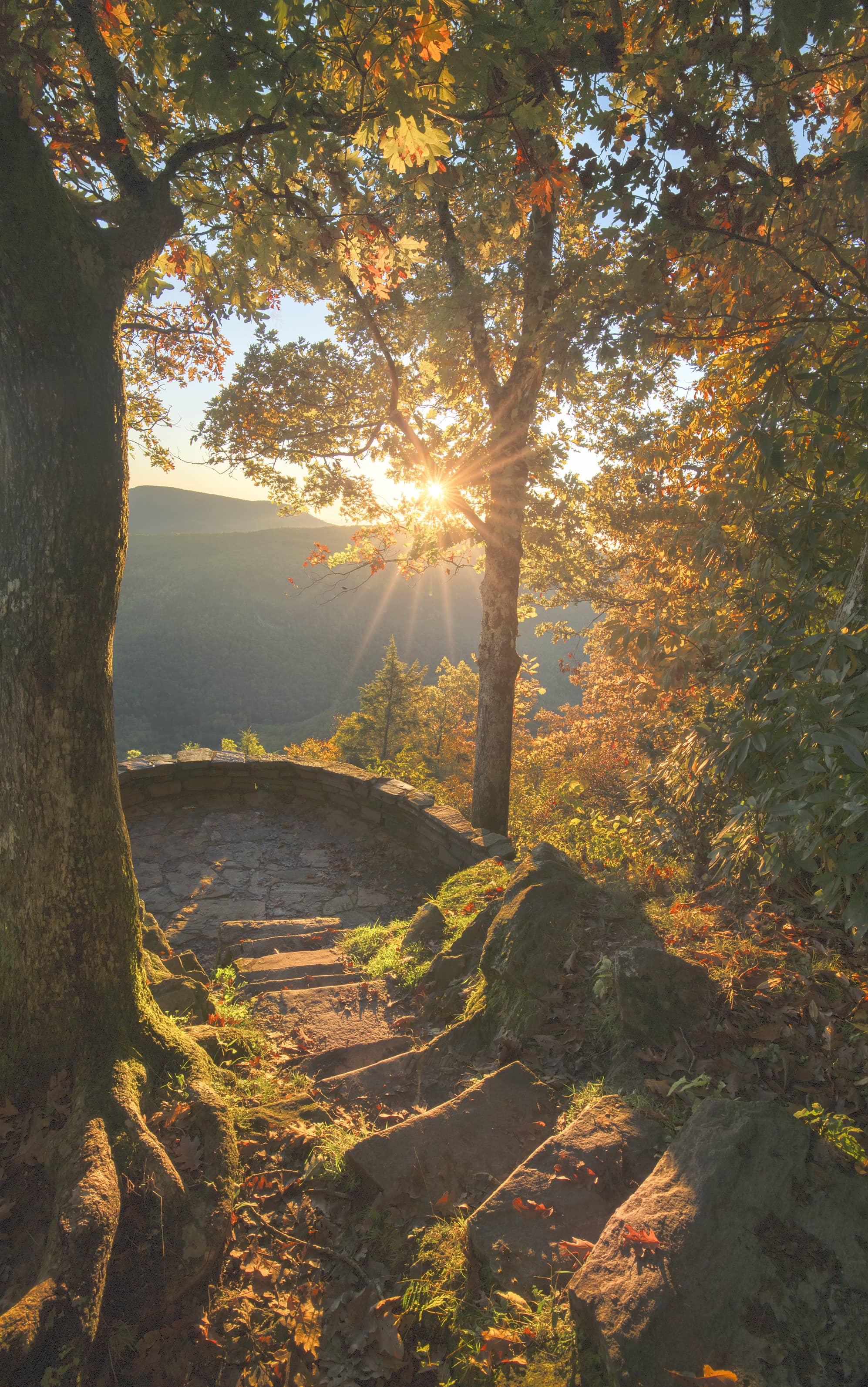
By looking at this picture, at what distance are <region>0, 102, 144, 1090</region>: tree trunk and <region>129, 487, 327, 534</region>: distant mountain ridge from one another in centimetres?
11983

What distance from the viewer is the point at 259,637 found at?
83125 mm

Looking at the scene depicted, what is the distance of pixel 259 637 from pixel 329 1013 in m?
82.9

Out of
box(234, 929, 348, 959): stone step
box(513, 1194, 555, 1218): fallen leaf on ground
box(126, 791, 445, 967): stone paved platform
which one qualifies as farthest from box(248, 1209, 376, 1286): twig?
box(126, 791, 445, 967): stone paved platform

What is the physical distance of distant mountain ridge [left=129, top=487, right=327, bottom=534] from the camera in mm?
120250

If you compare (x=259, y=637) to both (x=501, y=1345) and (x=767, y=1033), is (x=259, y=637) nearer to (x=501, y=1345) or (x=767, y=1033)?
(x=767, y=1033)

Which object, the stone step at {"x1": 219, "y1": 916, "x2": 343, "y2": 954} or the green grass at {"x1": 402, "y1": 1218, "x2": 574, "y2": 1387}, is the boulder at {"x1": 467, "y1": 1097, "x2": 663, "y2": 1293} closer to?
the green grass at {"x1": 402, "y1": 1218, "x2": 574, "y2": 1387}

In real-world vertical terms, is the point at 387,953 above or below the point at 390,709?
above

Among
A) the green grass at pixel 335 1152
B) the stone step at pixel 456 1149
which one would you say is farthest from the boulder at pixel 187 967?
the stone step at pixel 456 1149

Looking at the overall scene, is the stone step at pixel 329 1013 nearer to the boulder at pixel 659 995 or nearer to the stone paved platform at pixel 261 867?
the stone paved platform at pixel 261 867

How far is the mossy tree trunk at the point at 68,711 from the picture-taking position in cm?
225


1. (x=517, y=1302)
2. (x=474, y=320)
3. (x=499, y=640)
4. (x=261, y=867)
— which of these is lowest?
(x=261, y=867)

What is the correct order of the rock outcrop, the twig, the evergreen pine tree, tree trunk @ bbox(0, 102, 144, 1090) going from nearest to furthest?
the twig, tree trunk @ bbox(0, 102, 144, 1090), the rock outcrop, the evergreen pine tree

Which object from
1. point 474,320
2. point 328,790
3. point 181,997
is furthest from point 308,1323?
point 474,320

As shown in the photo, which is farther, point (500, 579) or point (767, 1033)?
point (500, 579)
